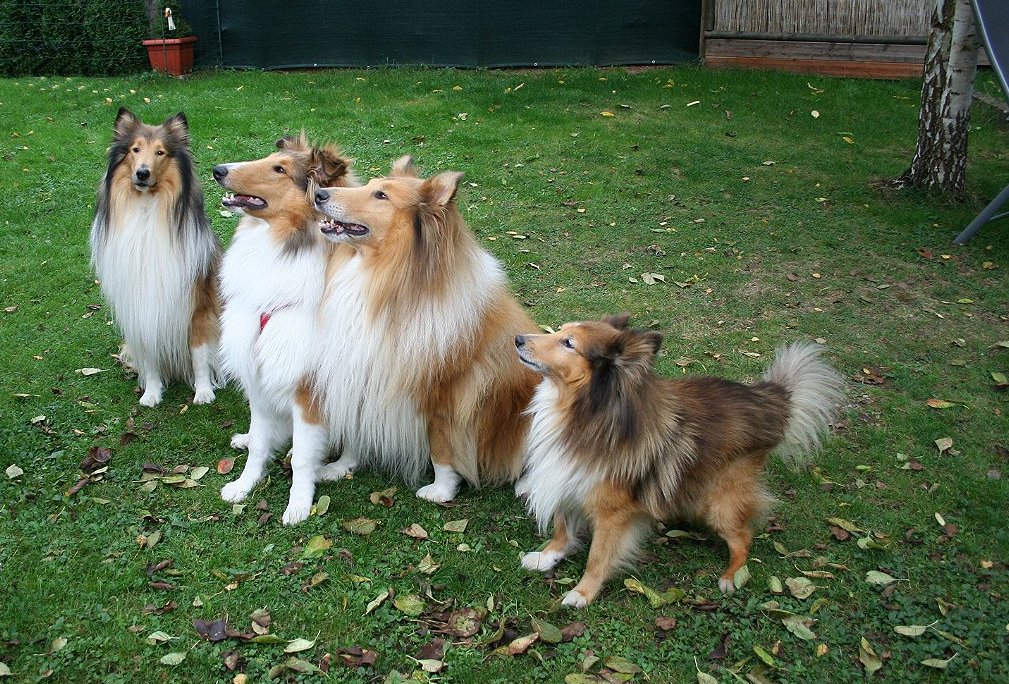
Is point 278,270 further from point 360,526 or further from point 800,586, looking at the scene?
point 800,586

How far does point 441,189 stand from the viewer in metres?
3.79

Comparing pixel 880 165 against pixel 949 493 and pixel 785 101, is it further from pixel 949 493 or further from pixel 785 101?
pixel 949 493

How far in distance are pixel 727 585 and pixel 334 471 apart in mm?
2100

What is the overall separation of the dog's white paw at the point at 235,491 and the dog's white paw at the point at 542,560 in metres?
1.51

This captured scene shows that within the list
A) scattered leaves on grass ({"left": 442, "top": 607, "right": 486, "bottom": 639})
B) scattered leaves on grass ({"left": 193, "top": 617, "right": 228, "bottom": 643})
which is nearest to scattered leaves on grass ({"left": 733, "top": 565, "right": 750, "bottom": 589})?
scattered leaves on grass ({"left": 442, "top": 607, "right": 486, "bottom": 639})

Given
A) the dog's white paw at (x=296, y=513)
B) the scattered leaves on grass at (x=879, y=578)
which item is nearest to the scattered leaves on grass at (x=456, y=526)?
the dog's white paw at (x=296, y=513)

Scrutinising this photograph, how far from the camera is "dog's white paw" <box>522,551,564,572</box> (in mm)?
3770

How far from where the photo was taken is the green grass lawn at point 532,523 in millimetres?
3322

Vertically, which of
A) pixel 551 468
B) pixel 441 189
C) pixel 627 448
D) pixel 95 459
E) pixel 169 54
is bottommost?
pixel 95 459

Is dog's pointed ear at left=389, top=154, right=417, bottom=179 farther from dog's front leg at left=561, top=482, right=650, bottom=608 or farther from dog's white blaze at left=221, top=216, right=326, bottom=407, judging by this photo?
dog's front leg at left=561, top=482, right=650, bottom=608

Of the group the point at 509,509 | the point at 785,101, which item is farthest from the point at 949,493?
the point at 785,101

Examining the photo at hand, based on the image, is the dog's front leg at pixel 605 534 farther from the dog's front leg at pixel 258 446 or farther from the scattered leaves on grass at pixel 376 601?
the dog's front leg at pixel 258 446

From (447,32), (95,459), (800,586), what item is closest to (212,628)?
(95,459)

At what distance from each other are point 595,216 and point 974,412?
4.00 m
